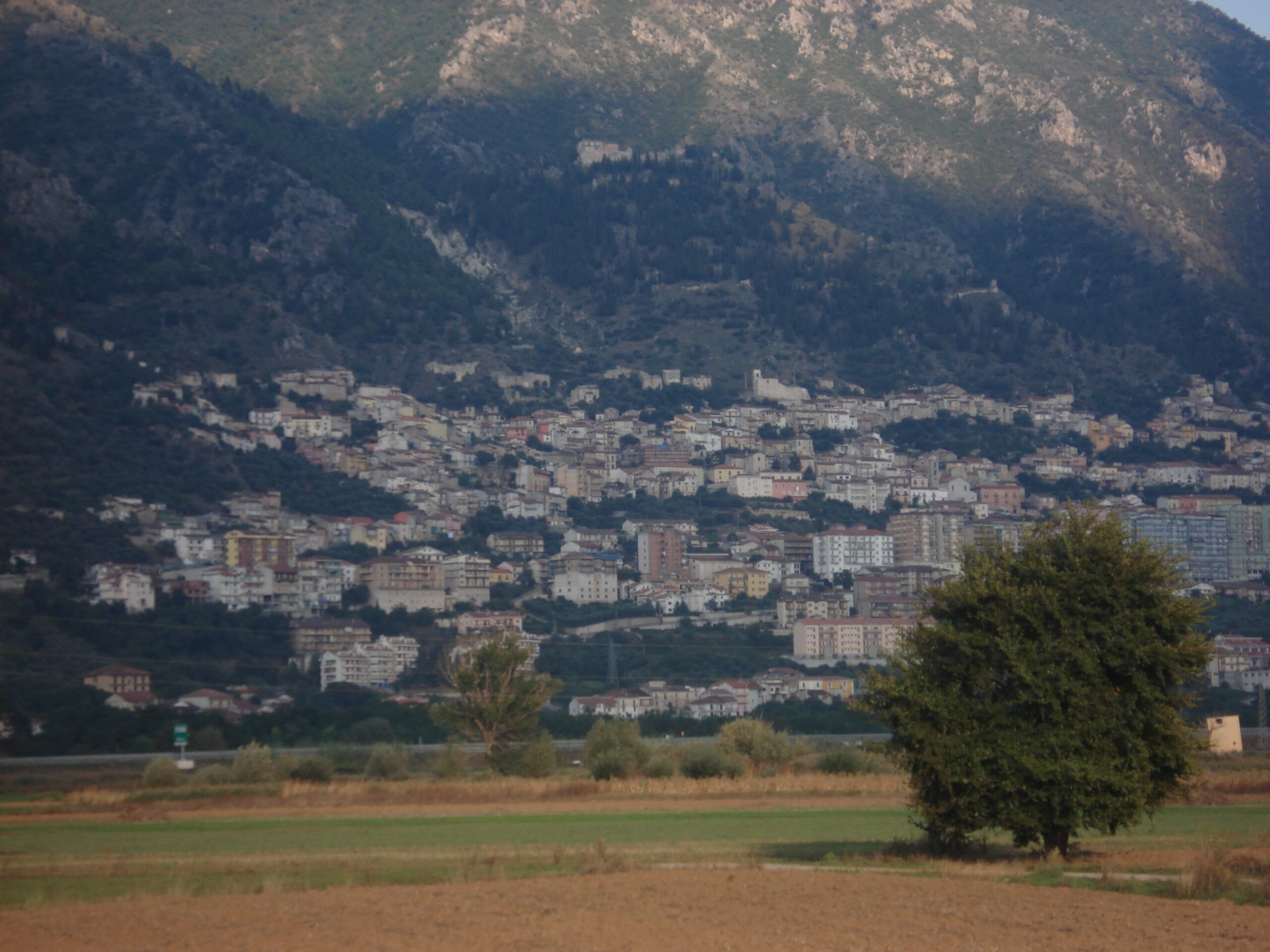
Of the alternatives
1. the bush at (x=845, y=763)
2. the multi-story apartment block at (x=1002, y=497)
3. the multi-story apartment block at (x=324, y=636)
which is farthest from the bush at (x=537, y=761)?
the multi-story apartment block at (x=1002, y=497)

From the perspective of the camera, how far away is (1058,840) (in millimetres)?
21844

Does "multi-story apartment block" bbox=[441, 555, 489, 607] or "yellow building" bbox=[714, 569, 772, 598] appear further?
"yellow building" bbox=[714, 569, 772, 598]

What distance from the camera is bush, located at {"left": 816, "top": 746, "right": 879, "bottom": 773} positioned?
42938 millimetres

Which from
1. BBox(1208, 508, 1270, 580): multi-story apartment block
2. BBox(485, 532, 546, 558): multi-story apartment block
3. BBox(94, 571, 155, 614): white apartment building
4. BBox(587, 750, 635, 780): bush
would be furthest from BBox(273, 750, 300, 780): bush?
BBox(1208, 508, 1270, 580): multi-story apartment block

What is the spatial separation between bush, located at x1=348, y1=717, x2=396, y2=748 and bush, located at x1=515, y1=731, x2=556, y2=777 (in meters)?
20.4

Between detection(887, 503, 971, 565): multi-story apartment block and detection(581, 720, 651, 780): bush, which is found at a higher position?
detection(887, 503, 971, 565): multi-story apartment block

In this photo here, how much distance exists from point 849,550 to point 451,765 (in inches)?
3761

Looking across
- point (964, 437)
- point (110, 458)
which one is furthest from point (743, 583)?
point (964, 437)

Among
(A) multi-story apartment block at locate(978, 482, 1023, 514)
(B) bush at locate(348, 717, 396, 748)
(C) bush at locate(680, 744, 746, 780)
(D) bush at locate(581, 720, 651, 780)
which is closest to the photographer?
(C) bush at locate(680, 744, 746, 780)

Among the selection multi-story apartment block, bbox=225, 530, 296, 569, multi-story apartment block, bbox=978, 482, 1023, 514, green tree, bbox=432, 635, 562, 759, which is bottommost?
green tree, bbox=432, 635, 562, 759

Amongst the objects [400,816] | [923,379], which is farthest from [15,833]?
[923,379]

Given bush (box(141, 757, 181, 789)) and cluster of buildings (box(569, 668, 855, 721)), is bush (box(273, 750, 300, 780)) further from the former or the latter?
cluster of buildings (box(569, 668, 855, 721))

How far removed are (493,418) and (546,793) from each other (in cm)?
13443

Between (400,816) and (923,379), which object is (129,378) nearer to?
(923,379)
